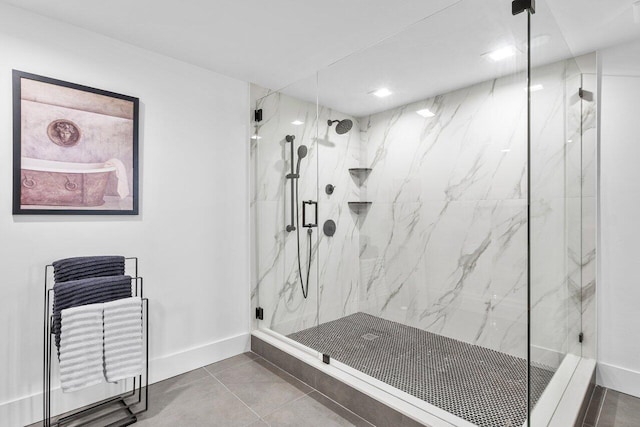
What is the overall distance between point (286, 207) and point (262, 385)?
4.39 ft

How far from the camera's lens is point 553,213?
5.98ft

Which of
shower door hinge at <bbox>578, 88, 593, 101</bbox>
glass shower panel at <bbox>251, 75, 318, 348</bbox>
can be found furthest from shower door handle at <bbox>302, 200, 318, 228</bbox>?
shower door hinge at <bbox>578, 88, 593, 101</bbox>

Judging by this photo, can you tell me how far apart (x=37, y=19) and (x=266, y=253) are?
2.14m

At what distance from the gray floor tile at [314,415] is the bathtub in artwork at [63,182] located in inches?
69.1

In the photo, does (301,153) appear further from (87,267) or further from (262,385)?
(262,385)

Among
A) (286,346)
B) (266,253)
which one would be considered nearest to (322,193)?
(266,253)

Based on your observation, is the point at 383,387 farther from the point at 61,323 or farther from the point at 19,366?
the point at 19,366

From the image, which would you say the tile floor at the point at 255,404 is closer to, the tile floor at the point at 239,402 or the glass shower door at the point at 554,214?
the tile floor at the point at 239,402

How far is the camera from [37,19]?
75.8 inches

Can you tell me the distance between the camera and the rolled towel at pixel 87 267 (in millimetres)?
1880

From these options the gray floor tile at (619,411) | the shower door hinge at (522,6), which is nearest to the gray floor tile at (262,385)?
the gray floor tile at (619,411)

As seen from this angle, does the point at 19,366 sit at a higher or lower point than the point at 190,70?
lower

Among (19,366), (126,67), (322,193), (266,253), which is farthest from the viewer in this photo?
(266,253)

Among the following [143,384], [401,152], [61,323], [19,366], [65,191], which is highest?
[401,152]
